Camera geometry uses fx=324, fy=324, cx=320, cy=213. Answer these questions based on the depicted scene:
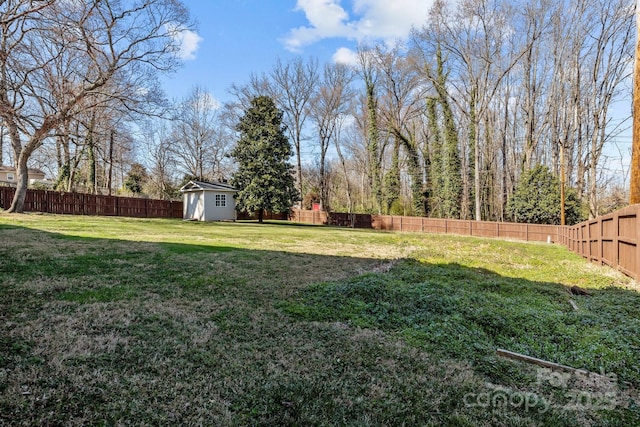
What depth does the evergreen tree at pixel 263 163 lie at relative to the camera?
882 inches

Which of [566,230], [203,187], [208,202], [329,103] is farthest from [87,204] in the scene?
[566,230]

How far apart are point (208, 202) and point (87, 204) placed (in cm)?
710

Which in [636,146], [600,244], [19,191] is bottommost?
[600,244]

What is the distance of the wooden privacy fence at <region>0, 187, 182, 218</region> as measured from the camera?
17.9m

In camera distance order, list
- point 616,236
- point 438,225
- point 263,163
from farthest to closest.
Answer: point 438,225 → point 263,163 → point 616,236

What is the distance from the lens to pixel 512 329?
3619mm

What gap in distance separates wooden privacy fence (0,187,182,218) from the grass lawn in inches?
643

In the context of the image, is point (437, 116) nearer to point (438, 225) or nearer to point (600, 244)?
point (438, 225)

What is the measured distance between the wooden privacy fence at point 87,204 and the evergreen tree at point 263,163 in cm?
612

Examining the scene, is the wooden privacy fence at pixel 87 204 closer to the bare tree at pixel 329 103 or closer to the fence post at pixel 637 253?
the bare tree at pixel 329 103

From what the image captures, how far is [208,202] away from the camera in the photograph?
2314 cm

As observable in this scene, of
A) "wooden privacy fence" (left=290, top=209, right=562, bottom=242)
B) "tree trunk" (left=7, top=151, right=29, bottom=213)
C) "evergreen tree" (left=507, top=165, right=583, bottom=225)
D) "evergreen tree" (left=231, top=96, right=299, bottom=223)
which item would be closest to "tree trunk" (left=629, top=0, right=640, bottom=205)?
"wooden privacy fence" (left=290, top=209, right=562, bottom=242)

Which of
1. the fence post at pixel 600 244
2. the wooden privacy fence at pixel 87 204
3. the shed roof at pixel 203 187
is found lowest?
the fence post at pixel 600 244

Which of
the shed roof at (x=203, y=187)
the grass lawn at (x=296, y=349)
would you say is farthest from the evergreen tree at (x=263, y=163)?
the grass lawn at (x=296, y=349)
